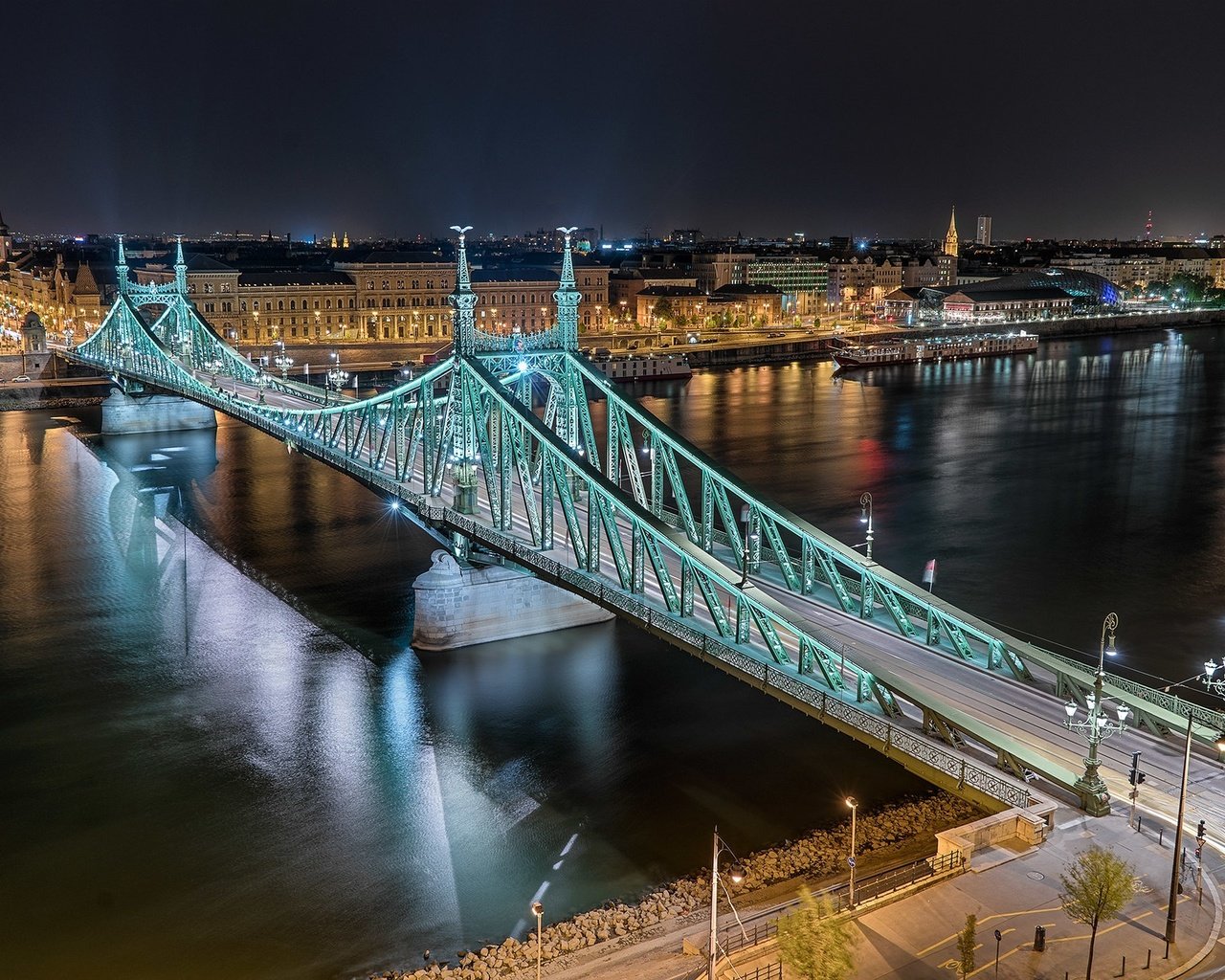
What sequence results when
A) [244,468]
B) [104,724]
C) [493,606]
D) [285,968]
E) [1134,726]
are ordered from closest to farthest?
[285,968] → [1134,726] → [104,724] → [493,606] → [244,468]

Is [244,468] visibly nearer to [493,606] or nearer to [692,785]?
[493,606]

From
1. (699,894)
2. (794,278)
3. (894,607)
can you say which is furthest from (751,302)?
(699,894)

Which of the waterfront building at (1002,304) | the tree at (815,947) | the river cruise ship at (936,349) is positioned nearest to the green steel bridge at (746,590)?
the tree at (815,947)

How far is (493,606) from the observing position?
29.6 metres

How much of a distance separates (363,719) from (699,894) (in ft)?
31.9

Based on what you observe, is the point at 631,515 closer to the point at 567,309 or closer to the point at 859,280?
the point at 567,309

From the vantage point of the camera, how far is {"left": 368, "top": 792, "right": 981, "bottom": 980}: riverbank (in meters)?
17.3

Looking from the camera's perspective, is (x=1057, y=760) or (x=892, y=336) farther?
(x=892, y=336)

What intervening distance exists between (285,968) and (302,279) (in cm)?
8907

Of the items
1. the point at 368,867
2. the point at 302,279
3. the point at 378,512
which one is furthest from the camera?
the point at 302,279

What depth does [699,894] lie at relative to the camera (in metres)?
18.8

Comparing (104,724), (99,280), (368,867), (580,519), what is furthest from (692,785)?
(99,280)

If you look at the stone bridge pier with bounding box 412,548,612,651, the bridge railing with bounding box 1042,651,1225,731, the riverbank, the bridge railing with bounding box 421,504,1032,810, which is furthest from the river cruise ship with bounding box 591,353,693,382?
the bridge railing with bounding box 1042,651,1225,731

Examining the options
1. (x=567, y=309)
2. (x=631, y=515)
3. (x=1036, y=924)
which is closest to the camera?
(x=1036, y=924)
